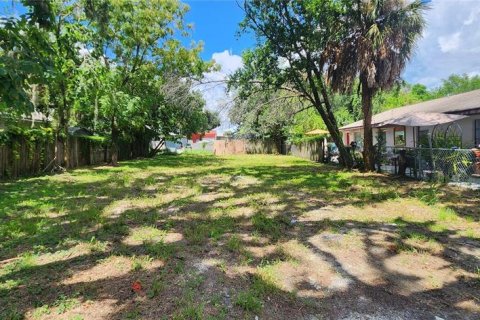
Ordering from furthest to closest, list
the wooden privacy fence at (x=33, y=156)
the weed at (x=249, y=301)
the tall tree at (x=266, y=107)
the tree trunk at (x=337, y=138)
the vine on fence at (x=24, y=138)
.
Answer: the tall tree at (x=266, y=107) < the tree trunk at (x=337, y=138) < the wooden privacy fence at (x=33, y=156) < the vine on fence at (x=24, y=138) < the weed at (x=249, y=301)

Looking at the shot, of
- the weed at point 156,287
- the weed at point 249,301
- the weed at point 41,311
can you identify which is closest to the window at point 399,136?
the weed at point 249,301

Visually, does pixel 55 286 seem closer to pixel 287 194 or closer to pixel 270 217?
pixel 270 217

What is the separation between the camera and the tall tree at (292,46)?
1266 centimetres

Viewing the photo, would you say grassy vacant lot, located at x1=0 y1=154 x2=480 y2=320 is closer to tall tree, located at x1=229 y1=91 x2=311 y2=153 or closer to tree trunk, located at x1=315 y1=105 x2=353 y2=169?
tree trunk, located at x1=315 y1=105 x2=353 y2=169

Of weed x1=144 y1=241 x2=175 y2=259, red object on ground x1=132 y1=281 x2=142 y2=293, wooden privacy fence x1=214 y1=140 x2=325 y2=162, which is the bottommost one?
A: red object on ground x1=132 y1=281 x2=142 y2=293

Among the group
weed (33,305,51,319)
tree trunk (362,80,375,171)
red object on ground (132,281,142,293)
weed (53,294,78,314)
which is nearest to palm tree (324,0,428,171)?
tree trunk (362,80,375,171)

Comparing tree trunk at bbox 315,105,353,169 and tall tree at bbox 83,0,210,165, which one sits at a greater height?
tall tree at bbox 83,0,210,165

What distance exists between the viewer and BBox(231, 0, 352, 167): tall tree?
41.5 ft

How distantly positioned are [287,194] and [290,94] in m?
8.88

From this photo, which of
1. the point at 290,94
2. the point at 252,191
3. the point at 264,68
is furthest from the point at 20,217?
the point at 290,94

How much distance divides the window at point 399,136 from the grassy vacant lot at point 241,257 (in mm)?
11969

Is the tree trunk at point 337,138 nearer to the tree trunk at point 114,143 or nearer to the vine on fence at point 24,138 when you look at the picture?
the tree trunk at point 114,143

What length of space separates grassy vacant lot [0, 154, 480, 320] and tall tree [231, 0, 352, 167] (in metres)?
7.69

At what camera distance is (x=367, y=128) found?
12.2 m
